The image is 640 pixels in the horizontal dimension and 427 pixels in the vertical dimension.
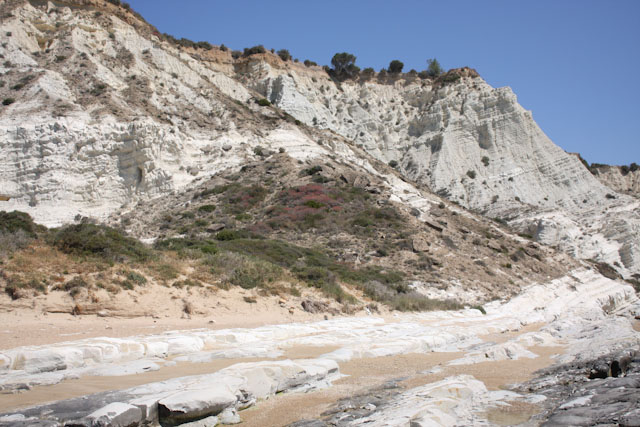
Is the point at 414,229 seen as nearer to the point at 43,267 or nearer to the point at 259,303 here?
the point at 259,303

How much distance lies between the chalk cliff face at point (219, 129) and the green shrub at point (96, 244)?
18.6 m

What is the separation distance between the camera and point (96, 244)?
41.2 feet

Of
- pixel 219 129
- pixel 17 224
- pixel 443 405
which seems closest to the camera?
pixel 443 405

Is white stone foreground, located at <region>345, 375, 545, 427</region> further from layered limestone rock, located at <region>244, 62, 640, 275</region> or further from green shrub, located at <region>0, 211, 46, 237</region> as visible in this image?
layered limestone rock, located at <region>244, 62, 640, 275</region>

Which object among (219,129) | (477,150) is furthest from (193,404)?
(477,150)

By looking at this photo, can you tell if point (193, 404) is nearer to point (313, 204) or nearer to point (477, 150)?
point (313, 204)

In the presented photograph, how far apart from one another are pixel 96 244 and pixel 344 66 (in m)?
61.9

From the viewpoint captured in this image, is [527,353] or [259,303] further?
[259,303]

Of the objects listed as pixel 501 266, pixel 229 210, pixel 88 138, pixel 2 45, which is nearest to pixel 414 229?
pixel 501 266

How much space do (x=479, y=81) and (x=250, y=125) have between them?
1445 inches

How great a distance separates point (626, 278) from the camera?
122 ft

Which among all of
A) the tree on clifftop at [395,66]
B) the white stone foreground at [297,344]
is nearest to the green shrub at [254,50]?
the tree on clifftop at [395,66]

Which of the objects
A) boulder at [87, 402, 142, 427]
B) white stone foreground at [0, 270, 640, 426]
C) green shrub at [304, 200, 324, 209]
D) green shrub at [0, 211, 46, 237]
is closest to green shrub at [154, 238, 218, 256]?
green shrub at [0, 211, 46, 237]

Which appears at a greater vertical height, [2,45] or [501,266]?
[2,45]
